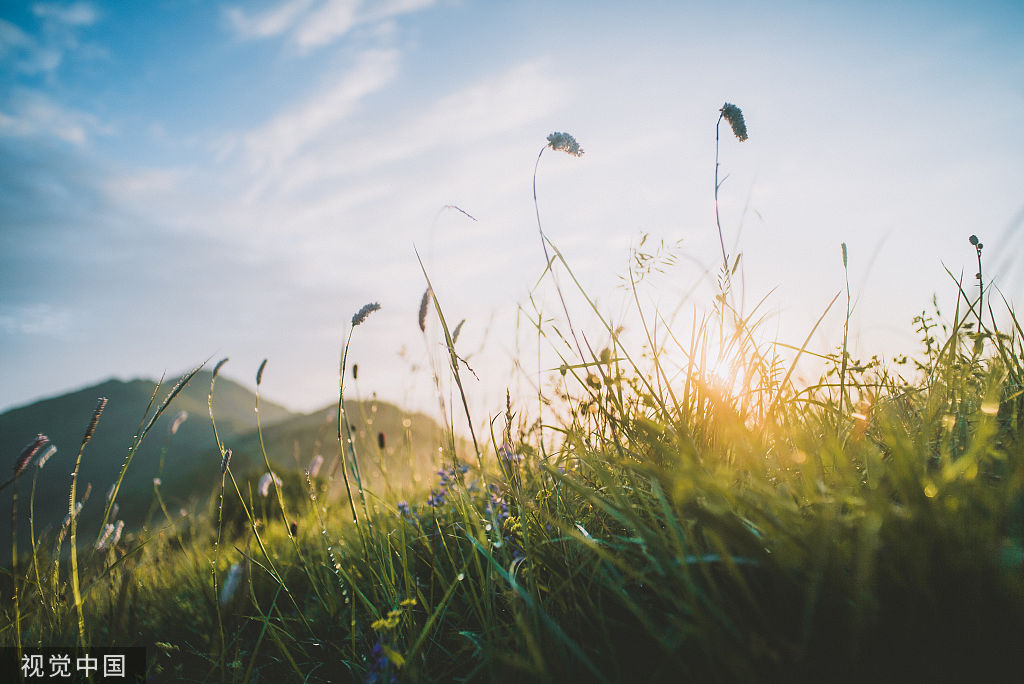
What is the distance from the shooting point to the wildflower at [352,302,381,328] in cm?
152

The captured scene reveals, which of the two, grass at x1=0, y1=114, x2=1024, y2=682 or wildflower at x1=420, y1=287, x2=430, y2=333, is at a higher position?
wildflower at x1=420, y1=287, x2=430, y2=333

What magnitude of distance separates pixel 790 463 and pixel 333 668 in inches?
66.2

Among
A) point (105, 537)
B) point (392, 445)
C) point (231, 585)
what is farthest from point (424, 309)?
point (392, 445)

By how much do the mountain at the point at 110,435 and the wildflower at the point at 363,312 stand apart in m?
24.5

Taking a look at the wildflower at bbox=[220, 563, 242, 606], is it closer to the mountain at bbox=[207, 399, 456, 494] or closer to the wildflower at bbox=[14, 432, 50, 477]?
the mountain at bbox=[207, 399, 456, 494]

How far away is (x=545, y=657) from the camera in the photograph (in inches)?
40.6

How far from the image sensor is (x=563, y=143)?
1558 millimetres

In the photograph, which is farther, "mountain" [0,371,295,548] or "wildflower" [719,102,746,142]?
"mountain" [0,371,295,548]

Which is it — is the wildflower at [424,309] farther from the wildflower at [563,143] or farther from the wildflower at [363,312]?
the wildflower at [563,143]

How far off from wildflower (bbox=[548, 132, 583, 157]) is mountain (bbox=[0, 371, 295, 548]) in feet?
82.5

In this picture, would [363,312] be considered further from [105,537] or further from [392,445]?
[392,445]

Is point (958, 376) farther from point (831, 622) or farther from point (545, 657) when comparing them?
point (545, 657)

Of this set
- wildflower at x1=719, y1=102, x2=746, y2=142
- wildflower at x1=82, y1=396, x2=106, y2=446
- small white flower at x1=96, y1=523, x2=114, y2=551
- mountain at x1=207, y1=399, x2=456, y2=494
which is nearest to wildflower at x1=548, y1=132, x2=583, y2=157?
wildflower at x1=719, y1=102, x2=746, y2=142

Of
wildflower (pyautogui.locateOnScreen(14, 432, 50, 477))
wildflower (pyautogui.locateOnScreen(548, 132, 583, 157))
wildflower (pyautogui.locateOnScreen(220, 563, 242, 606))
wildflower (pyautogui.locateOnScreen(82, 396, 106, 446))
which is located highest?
wildflower (pyautogui.locateOnScreen(548, 132, 583, 157))
